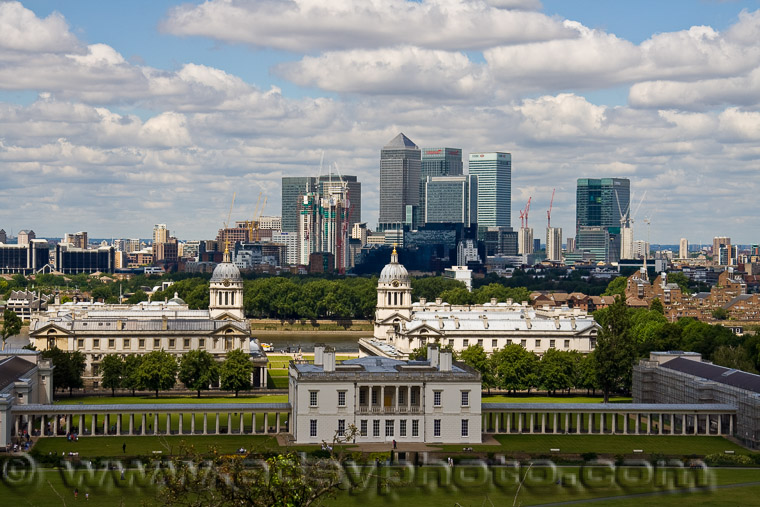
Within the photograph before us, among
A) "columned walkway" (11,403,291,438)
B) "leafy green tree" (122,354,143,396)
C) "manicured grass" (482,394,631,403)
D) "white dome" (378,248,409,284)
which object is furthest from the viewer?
"white dome" (378,248,409,284)

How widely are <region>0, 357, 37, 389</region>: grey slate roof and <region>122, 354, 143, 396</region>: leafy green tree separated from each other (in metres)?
11.8

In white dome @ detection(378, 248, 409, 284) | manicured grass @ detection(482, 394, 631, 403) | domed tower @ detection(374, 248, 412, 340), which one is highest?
white dome @ detection(378, 248, 409, 284)

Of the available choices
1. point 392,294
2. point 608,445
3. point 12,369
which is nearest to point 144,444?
point 12,369

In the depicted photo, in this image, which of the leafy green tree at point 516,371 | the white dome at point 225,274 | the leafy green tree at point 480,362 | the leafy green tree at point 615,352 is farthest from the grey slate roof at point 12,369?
the white dome at point 225,274

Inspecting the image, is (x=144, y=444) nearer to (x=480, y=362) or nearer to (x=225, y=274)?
(x=480, y=362)

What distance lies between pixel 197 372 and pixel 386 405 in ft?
110

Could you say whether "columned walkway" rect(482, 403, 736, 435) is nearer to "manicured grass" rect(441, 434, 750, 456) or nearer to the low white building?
"manicured grass" rect(441, 434, 750, 456)

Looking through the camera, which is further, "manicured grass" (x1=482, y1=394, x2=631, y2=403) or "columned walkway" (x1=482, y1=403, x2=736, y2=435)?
"manicured grass" (x1=482, y1=394, x2=631, y2=403)

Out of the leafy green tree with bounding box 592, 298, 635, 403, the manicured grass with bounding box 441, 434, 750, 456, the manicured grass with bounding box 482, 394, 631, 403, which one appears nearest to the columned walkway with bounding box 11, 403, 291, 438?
the manicured grass with bounding box 441, 434, 750, 456

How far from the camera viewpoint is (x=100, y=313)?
14775cm

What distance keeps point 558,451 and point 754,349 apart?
47242mm

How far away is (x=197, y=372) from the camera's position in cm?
11975

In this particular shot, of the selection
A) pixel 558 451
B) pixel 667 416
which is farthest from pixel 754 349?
pixel 558 451

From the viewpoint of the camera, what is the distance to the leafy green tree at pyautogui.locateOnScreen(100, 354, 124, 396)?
119875mm
